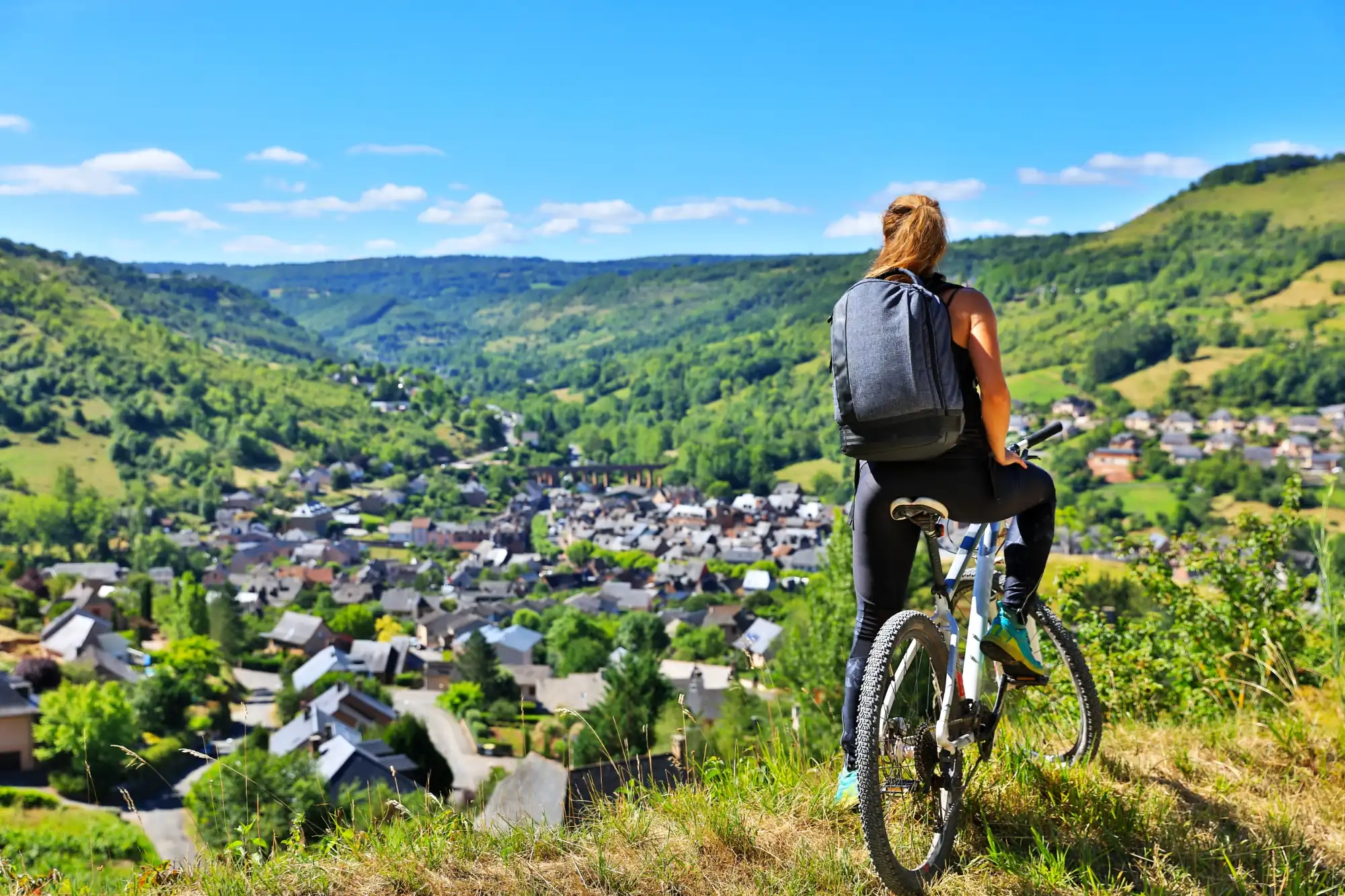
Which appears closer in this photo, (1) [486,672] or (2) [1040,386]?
(1) [486,672]

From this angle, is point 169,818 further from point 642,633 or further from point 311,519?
point 311,519

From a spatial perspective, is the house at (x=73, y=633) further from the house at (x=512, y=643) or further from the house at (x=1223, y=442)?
the house at (x=1223, y=442)

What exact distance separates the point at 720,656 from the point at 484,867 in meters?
34.8

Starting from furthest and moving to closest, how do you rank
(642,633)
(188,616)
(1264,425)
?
(1264,425) < (642,633) < (188,616)

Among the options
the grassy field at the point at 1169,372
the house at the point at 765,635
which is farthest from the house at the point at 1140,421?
the house at the point at 765,635

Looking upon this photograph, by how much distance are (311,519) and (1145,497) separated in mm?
58157

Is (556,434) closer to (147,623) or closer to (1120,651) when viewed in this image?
(147,623)

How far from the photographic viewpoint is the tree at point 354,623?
146ft

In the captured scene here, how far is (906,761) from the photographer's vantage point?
2266mm

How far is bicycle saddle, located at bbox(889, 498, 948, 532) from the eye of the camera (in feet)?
7.16

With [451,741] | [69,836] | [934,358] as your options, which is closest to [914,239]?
[934,358]

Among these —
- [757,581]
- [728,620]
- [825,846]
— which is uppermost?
[825,846]

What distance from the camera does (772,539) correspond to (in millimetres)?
69000

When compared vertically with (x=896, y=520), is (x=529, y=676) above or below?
below
